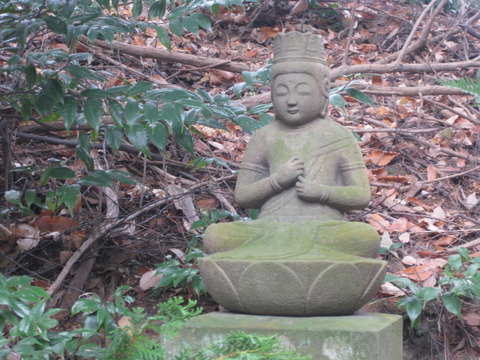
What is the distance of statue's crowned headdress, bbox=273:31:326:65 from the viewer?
3.60 meters

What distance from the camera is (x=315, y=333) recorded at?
A: 112 inches

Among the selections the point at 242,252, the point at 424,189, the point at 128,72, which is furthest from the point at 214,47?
the point at 242,252

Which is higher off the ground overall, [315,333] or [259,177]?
[259,177]

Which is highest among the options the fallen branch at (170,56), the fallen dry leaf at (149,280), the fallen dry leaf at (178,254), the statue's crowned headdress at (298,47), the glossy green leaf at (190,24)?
the glossy green leaf at (190,24)

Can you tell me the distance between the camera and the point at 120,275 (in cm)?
483

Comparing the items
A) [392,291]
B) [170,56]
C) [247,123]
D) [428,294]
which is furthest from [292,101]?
[170,56]

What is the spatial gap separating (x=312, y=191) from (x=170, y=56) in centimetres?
333

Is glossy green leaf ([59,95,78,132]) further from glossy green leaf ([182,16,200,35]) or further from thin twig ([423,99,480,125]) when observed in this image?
thin twig ([423,99,480,125])

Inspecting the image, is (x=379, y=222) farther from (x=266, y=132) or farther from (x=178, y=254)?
(x=266, y=132)

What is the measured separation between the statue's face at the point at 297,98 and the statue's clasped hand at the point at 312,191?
39 centimetres

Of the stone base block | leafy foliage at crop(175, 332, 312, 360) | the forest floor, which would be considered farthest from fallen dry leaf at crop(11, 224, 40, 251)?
leafy foliage at crop(175, 332, 312, 360)

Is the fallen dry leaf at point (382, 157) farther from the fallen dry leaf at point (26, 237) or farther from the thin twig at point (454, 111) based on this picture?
the fallen dry leaf at point (26, 237)

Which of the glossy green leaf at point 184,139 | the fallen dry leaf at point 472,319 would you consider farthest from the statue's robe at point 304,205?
the fallen dry leaf at point 472,319

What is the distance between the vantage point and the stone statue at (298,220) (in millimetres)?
3008
